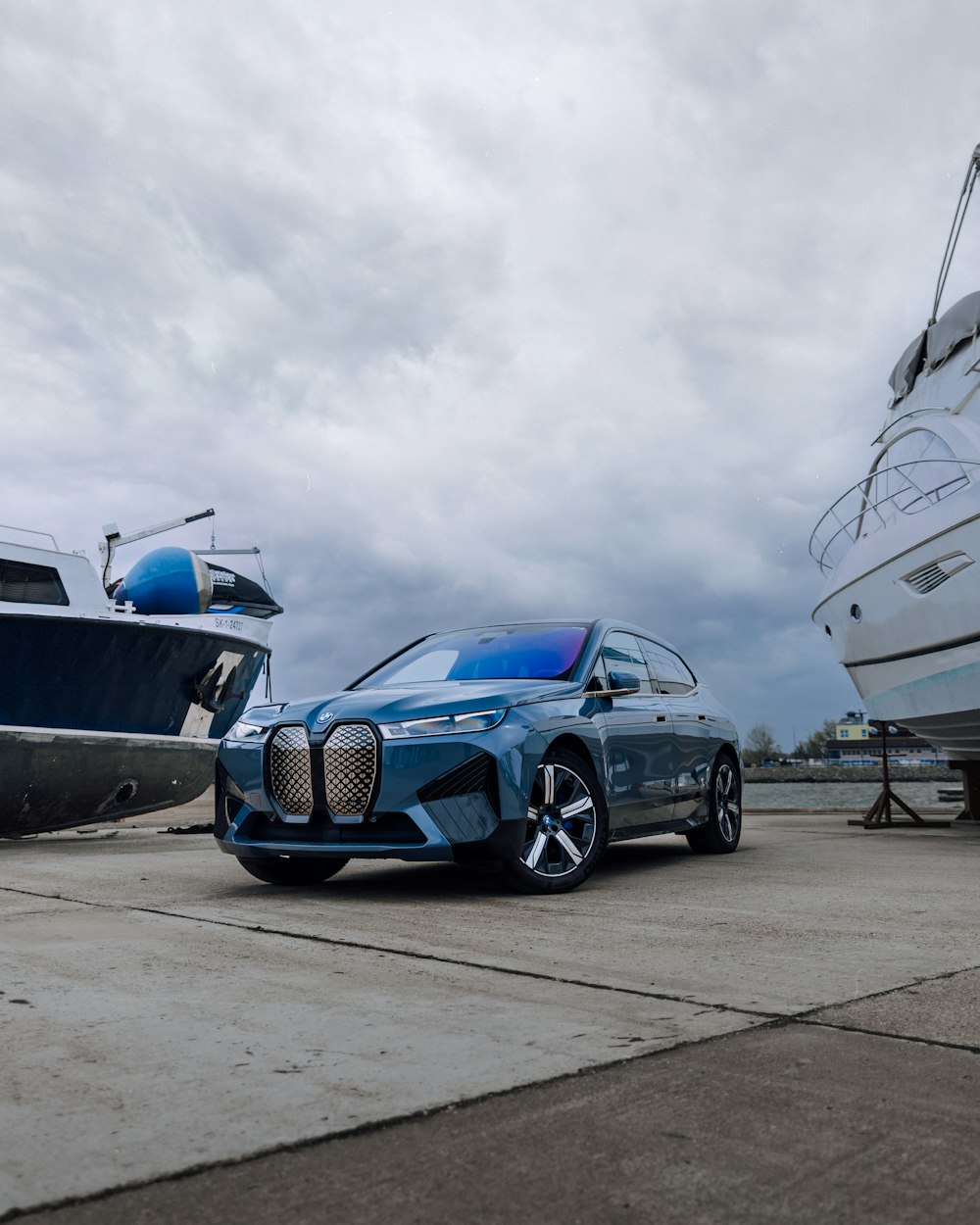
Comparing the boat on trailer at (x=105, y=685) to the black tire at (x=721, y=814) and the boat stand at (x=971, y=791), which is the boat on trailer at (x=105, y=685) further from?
the boat stand at (x=971, y=791)

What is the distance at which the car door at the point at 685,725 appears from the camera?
6.66 m

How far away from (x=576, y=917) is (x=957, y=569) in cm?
723

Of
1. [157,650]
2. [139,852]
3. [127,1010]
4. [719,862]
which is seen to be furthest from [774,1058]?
[157,650]


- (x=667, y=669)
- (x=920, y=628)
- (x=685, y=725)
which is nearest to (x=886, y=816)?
(x=920, y=628)

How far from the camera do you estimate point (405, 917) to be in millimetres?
4234

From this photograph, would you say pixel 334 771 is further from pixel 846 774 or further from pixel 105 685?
pixel 846 774

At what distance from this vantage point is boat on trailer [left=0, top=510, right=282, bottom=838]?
10625 millimetres

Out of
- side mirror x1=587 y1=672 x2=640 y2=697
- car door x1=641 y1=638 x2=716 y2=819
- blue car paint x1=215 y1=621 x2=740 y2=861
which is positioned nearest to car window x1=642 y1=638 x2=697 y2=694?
car door x1=641 y1=638 x2=716 y2=819

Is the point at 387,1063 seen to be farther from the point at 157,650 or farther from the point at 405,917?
the point at 157,650

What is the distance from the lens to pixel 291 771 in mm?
5070

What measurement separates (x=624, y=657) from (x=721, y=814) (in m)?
1.74

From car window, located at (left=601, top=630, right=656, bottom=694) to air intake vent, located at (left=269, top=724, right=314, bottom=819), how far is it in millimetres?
1886

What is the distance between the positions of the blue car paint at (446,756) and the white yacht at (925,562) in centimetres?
532

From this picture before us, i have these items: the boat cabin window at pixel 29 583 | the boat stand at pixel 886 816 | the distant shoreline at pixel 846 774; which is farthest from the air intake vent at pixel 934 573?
the distant shoreline at pixel 846 774
